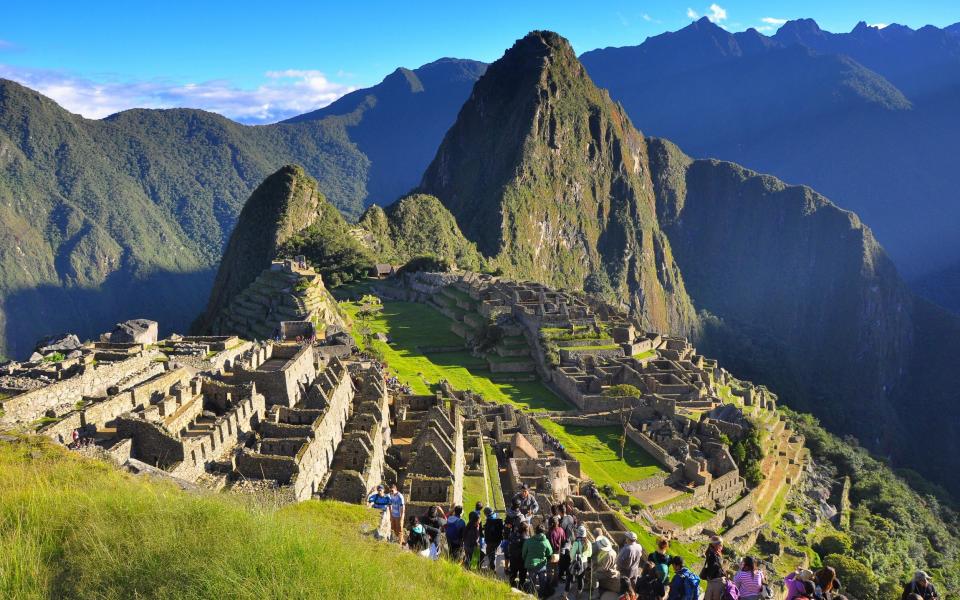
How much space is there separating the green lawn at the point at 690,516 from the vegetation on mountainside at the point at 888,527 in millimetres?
6679

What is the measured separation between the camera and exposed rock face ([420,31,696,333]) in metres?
160

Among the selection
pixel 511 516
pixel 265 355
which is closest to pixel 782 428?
pixel 265 355

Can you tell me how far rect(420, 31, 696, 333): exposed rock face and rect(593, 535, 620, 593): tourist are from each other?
136 m

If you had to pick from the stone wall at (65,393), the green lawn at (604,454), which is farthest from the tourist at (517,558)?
the green lawn at (604,454)

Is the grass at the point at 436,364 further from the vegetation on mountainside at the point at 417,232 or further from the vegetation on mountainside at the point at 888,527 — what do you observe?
the vegetation on mountainside at the point at 417,232

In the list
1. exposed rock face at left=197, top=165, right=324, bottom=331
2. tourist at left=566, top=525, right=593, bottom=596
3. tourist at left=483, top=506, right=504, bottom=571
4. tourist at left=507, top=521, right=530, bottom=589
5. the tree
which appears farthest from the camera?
exposed rock face at left=197, top=165, right=324, bottom=331

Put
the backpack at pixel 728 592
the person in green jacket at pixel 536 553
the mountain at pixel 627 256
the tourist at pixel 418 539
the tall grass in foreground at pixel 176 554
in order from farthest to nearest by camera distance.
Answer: the mountain at pixel 627 256, the tourist at pixel 418 539, the person in green jacket at pixel 536 553, the backpack at pixel 728 592, the tall grass in foreground at pixel 176 554

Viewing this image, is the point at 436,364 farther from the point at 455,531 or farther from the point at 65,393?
the point at 455,531

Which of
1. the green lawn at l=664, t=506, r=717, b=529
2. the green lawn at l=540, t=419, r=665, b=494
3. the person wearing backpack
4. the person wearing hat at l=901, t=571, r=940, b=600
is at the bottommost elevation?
the green lawn at l=664, t=506, r=717, b=529

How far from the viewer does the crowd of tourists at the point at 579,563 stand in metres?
9.49

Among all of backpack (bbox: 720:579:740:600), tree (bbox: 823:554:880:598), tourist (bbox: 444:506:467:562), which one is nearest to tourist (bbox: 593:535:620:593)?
backpack (bbox: 720:579:740:600)

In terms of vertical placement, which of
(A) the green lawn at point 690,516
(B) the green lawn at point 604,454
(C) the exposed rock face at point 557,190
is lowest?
(A) the green lawn at point 690,516

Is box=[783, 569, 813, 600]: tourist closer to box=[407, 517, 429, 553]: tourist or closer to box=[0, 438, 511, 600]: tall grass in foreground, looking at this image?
box=[0, 438, 511, 600]: tall grass in foreground

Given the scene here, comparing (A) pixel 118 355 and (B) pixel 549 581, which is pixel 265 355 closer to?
(A) pixel 118 355
